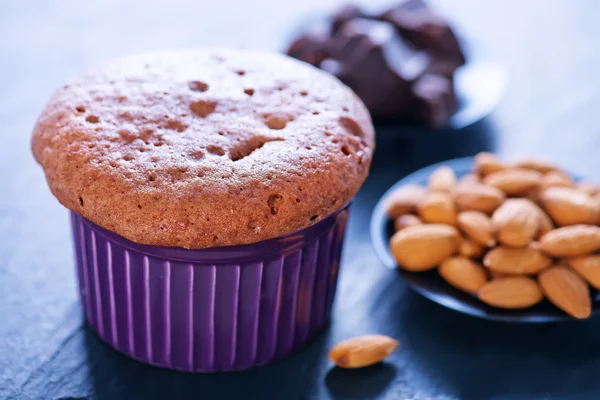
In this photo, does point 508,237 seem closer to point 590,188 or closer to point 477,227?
point 477,227

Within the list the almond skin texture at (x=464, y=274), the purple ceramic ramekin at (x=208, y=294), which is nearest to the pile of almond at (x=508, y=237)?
the almond skin texture at (x=464, y=274)

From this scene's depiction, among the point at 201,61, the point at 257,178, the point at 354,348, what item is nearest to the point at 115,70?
the point at 201,61

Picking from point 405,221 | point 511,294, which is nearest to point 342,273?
point 405,221

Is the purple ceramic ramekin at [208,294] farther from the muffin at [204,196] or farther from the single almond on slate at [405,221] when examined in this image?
the single almond on slate at [405,221]

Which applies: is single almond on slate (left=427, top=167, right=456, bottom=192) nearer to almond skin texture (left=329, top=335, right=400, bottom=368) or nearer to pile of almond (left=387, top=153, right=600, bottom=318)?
pile of almond (left=387, top=153, right=600, bottom=318)

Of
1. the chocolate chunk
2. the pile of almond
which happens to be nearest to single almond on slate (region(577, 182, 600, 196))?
the pile of almond

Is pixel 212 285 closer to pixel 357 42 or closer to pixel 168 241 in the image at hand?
pixel 168 241
